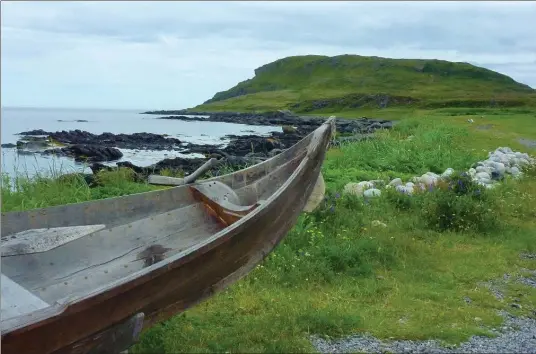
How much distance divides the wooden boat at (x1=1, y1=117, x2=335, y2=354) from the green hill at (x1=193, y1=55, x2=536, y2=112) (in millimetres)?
63454

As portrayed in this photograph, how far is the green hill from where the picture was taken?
3231 inches

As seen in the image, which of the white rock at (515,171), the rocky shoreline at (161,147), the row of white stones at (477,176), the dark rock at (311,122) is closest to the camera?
the row of white stones at (477,176)

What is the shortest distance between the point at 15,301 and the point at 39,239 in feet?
4.19

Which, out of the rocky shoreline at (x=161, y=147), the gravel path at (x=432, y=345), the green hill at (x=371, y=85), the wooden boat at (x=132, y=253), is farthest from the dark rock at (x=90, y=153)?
the green hill at (x=371, y=85)

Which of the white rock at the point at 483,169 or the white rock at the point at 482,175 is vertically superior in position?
the white rock at the point at 483,169

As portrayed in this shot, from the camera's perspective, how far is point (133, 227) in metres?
6.86

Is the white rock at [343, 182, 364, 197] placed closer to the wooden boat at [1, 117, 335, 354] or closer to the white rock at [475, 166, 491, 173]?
the wooden boat at [1, 117, 335, 354]

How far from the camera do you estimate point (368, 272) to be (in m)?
8.10

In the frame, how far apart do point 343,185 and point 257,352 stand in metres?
8.46

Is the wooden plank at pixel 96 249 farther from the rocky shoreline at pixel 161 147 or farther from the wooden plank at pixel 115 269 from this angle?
the rocky shoreline at pixel 161 147

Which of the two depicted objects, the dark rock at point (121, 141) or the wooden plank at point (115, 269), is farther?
the dark rock at point (121, 141)

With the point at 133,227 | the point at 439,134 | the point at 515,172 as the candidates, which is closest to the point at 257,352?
the point at 133,227

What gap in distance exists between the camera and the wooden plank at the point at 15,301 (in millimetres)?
4352

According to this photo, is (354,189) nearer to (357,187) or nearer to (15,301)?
(357,187)
